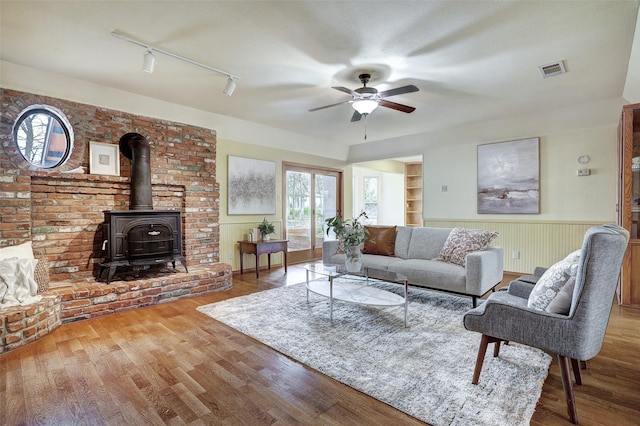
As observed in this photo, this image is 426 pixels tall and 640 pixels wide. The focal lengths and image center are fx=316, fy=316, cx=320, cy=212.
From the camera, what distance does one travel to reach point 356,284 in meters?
3.56

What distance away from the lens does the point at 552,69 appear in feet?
10.4

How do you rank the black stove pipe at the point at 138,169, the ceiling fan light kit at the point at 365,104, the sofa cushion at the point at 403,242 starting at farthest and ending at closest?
the sofa cushion at the point at 403,242 → the black stove pipe at the point at 138,169 → the ceiling fan light kit at the point at 365,104

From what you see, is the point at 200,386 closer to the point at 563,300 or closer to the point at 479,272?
the point at 563,300

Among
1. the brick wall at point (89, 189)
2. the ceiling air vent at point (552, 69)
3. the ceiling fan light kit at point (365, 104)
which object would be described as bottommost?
the brick wall at point (89, 189)

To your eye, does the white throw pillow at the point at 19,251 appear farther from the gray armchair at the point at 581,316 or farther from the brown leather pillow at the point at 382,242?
the gray armchair at the point at 581,316

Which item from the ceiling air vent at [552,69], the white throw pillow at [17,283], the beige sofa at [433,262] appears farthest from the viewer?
the beige sofa at [433,262]

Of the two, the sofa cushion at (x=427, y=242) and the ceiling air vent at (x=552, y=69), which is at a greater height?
the ceiling air vent at (x=552, y=69)

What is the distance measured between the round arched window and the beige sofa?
340 cm

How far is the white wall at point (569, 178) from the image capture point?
4402 mm

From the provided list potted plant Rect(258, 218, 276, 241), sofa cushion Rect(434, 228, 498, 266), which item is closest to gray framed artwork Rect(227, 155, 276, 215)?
potted plant Rect(258, 218, 276, 241)

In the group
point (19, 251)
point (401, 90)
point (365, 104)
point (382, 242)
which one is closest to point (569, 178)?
point (382, 242)

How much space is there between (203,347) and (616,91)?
209 inches

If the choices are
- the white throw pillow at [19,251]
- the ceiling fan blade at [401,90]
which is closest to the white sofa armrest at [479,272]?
the ceiling fan blade at [401,90]

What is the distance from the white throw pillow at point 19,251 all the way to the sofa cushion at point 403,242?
A: 13.5 feet
